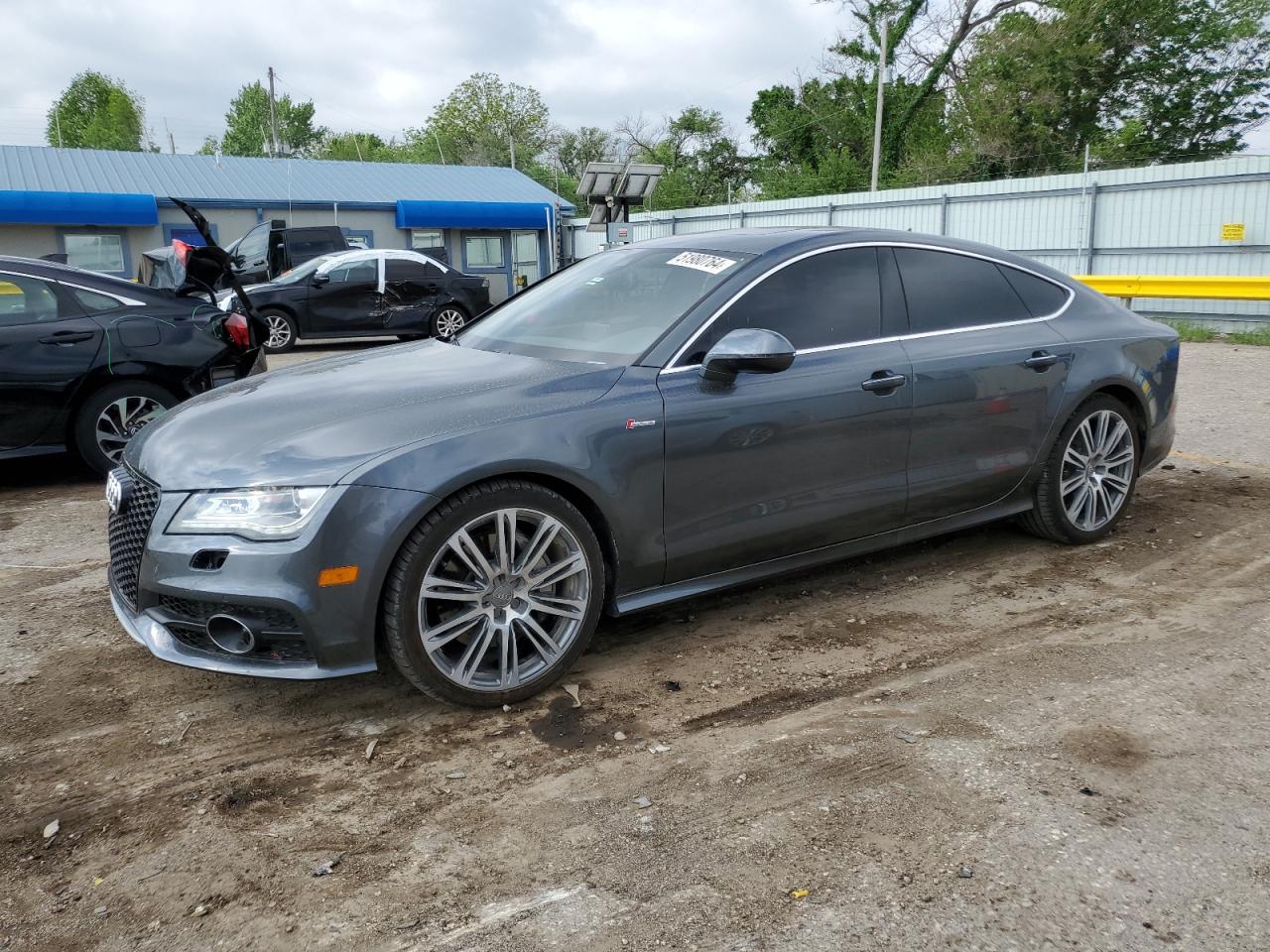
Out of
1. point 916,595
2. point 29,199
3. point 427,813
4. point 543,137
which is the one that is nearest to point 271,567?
point 427,813

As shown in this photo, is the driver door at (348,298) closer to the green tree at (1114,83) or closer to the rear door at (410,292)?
the rear door at (410,292)

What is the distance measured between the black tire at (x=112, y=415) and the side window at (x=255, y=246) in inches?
496

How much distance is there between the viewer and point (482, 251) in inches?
1174

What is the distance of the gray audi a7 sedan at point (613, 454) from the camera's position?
3088 mm

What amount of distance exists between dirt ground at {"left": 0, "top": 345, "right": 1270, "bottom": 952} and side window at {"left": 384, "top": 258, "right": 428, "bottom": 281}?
1294 centimetres

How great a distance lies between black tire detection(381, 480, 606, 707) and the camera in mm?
3125

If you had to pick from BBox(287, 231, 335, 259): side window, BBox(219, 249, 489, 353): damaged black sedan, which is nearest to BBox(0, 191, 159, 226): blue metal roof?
BBox(287, 231, 335, 259): side window

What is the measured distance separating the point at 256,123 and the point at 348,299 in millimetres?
83995

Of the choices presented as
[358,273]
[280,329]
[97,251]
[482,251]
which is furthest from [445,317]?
[97,251]

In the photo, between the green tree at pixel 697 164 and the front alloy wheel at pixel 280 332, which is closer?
the front alloy wheel at pixel 280 332

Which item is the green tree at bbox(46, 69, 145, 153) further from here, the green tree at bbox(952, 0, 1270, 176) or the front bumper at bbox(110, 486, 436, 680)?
the front bumper at bbox(110, 486, 436, 680)

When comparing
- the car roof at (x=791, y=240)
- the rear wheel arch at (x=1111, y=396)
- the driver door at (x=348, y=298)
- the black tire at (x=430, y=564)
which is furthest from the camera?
the driver door at (x=348, y=298)

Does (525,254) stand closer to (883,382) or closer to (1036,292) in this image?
(1036,292)

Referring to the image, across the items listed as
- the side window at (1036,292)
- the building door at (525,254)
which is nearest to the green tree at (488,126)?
the building door at (525,254)
